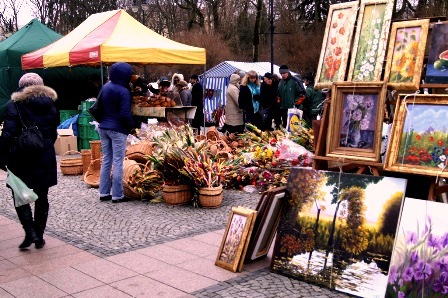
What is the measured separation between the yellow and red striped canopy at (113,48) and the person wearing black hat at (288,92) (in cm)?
202

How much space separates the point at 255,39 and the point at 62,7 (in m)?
13.8

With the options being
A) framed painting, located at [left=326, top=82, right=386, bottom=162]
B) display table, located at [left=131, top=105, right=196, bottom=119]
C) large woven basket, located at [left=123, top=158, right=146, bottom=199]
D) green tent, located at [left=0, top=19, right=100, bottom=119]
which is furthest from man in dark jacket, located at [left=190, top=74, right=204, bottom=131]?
framed painting, located at [left=326, top=82, right=386, bottom=162]

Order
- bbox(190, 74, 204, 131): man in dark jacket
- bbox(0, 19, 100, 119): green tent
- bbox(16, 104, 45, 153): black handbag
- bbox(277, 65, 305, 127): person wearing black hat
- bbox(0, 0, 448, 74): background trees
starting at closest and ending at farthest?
bbox(16, 104, 45, 153): black handbag < bbox(277, 65, 305, 127): person wearing black hat < bbox(190, 74, 204, 131): man in dark jacket < bbox(0, 19, 100, 119): green tent < bbox(0, 0, 448, 74): background trees

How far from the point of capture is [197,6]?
35812 mm

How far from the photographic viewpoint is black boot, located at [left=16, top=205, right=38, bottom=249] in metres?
5.17

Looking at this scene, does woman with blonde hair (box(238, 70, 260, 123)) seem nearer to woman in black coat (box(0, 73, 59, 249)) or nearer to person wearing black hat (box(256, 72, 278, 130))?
person wearing black hat (box(256, 72, 278, 130))

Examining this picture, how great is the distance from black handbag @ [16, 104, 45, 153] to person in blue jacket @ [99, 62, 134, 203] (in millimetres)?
2004

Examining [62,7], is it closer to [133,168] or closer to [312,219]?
[133,168]

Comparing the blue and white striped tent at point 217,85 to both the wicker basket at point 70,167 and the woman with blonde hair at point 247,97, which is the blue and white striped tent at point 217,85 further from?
the wicker basket at point 70,167

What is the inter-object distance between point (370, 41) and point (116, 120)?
12.9ft

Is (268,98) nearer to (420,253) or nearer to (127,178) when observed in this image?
(127,178)

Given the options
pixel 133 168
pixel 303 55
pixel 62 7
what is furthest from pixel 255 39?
pixel 133 168

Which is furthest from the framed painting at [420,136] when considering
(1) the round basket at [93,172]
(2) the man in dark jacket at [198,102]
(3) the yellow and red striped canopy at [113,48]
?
(2) the man in dark jacket at [198,102]

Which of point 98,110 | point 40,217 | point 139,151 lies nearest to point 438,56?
point 40,217
